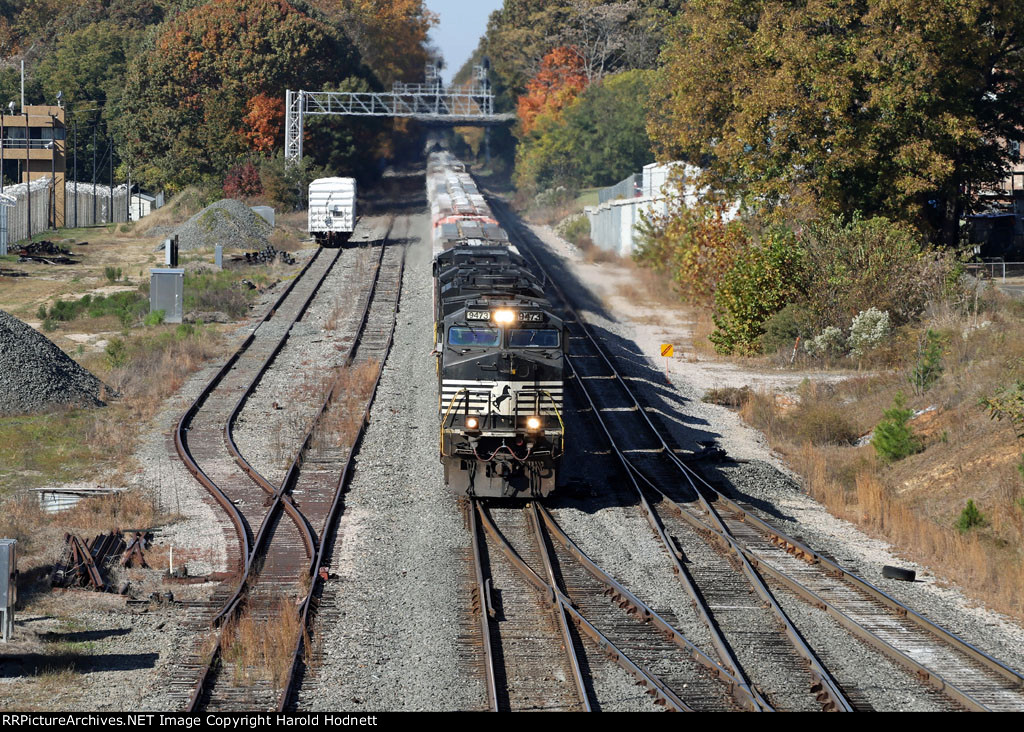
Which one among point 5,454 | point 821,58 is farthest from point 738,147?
point 5,454

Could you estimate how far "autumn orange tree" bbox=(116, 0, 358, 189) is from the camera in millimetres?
76125

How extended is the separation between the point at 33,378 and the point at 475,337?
12829 millimetres

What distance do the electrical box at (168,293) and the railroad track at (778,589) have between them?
18724mm

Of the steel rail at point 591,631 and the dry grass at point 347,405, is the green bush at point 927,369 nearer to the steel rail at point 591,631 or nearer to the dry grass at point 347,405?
the steel rail at point 591,631

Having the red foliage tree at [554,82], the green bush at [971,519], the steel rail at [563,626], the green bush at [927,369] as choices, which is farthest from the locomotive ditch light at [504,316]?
the red foliage tree at [554,82]

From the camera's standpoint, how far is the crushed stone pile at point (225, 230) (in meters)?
55.7

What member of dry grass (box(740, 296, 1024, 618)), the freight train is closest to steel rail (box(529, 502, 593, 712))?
the freight train

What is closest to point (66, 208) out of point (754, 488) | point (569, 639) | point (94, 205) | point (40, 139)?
point (94, 205)

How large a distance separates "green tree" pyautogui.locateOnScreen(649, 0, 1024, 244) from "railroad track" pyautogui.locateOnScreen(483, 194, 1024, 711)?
17.8 metres

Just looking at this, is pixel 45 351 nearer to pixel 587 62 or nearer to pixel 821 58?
pixel 821 58

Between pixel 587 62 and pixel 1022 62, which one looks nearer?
pixel 1022 62

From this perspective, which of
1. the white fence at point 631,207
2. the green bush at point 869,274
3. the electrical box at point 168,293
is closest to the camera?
the green bush at point 869,274

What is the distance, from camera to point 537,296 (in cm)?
2319

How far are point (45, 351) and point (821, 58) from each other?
85.7 feet
